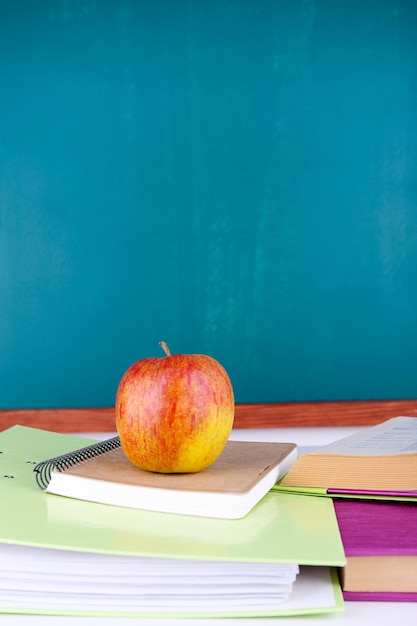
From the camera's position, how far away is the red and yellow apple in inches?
24.6

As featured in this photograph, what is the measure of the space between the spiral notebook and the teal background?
3.67ft

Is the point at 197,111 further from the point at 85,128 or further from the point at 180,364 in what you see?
the point at 180,364

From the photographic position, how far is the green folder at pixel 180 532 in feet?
1.58

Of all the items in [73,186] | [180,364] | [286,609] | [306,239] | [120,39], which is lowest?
[286,609]

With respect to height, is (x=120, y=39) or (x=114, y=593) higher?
(x=120, y=39)

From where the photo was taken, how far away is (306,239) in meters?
1.81

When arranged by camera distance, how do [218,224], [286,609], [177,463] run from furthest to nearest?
1. [218,224]
2. [177,463]
3. [286,609]

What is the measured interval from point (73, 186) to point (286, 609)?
1460 mm

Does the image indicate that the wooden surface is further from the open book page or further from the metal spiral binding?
the metal spiral binding

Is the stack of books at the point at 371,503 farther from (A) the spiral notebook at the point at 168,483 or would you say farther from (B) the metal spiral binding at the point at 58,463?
(B) the metal spiral binding at the point at 58,463

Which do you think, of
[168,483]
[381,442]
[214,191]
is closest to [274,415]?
[214,191]

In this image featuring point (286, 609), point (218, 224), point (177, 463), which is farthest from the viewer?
point (218, 224)

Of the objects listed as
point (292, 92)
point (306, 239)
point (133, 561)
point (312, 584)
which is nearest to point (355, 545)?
point (312, 584)

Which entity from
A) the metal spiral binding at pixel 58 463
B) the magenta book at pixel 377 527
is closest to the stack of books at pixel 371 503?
the magenta book at pixel 377 527
